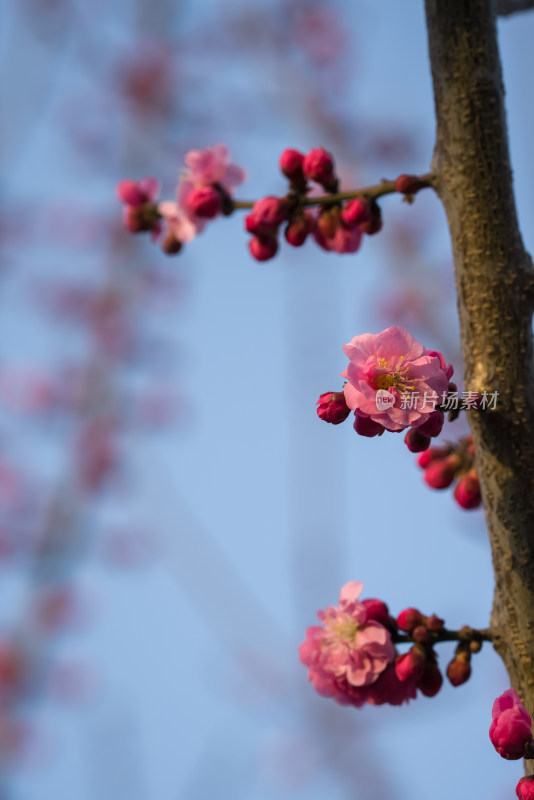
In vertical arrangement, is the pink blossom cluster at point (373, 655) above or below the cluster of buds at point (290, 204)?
below

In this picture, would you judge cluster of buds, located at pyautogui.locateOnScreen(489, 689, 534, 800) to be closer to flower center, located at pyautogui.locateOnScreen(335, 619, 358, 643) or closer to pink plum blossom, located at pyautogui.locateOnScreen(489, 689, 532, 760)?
pink plum blossom, located at pyautogui.locateOnScreen(489, 689, 532, 760)

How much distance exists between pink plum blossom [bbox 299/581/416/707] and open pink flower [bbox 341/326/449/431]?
0.48 meters

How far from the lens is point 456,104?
1.33 meters

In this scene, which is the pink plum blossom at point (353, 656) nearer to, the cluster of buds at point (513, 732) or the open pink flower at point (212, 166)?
the cluster of buds at point (513, 732)

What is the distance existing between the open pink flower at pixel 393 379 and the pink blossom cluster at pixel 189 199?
79 centimetres

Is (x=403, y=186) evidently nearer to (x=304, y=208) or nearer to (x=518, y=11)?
(x=304, y=208)

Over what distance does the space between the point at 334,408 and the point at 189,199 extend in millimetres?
851

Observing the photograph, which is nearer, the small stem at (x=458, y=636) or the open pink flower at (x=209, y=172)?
the small stem at (x=458, y=636)

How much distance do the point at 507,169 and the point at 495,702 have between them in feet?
3.01

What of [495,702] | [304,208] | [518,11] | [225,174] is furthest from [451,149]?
[495,702]

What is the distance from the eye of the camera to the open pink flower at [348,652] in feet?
4.46

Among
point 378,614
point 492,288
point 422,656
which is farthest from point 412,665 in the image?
point 492,288

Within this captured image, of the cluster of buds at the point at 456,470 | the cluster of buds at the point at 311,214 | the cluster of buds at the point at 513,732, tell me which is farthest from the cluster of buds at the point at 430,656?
the cluster of buds at the point at 311,214

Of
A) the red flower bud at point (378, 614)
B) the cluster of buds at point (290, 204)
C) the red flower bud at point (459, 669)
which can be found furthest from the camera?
the cluster of buds at point (290, 204)
